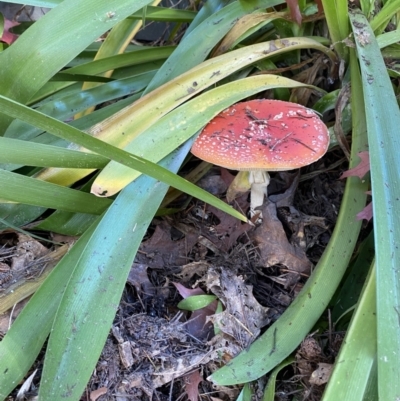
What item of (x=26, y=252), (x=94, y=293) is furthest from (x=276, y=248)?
(x=26, y=252)

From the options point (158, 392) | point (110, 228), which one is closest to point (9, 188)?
point (110, 228)

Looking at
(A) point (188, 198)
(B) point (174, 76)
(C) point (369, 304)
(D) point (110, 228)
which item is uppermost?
(B) point (174, 76)

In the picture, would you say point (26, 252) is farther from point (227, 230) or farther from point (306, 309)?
point (306, 309)

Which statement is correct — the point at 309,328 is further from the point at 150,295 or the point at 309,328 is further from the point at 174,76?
the point at 174,76

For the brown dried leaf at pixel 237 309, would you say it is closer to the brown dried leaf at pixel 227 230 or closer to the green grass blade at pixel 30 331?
the brown dried leaf at pixel 227 230

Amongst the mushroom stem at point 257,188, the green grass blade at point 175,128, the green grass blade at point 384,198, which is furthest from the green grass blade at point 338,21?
the mushroom stem at point 257,188

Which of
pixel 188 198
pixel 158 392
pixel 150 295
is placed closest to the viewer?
pixel 158 392
